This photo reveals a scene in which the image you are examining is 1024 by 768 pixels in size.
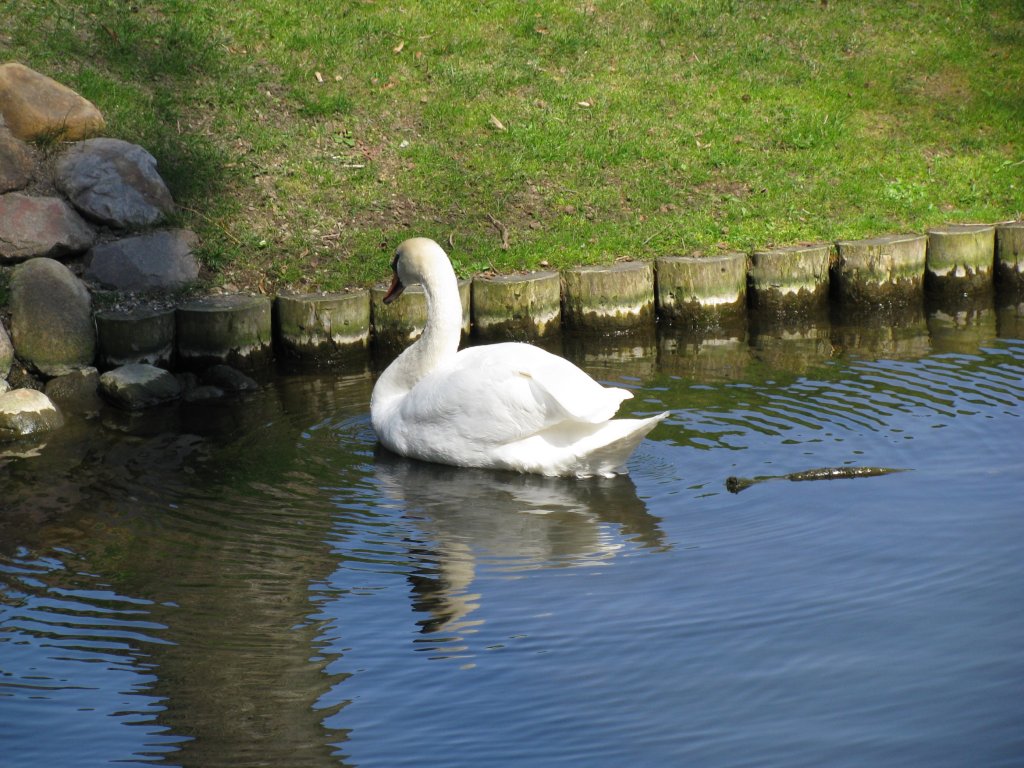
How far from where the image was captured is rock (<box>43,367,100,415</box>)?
8391 mm

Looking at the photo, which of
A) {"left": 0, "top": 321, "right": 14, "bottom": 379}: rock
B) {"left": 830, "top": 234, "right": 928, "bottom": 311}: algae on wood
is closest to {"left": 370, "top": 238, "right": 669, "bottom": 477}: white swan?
{"left": 0, "top": 321, "right": 14, "bottom": 379}: rock

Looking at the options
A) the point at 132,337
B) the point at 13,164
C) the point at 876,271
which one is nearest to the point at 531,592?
the point at 132,337

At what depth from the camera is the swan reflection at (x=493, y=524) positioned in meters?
5.48

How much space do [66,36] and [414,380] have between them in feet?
20.2

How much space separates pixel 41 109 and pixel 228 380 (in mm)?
3132

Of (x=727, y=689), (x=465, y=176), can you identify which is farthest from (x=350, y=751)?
(x=465, y=176)

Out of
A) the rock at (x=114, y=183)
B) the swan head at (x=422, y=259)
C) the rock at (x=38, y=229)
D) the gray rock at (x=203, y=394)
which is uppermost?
the rock at (x=114, y=183)

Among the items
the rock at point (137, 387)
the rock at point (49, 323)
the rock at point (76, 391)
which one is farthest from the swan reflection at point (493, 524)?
the rock at point (49, 323)

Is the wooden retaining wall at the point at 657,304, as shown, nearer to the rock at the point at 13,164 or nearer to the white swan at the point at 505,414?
the rock at the point at 13,164

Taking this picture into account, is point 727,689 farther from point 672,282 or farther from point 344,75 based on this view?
point 344,75

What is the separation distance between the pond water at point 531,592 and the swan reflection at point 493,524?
0.02 meters

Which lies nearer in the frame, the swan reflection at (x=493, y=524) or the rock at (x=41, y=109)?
the swan reflection at (x=493, y=524)

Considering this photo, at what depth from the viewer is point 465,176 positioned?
11.1 metres

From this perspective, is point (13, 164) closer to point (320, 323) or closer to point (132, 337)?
point (132, 337)
